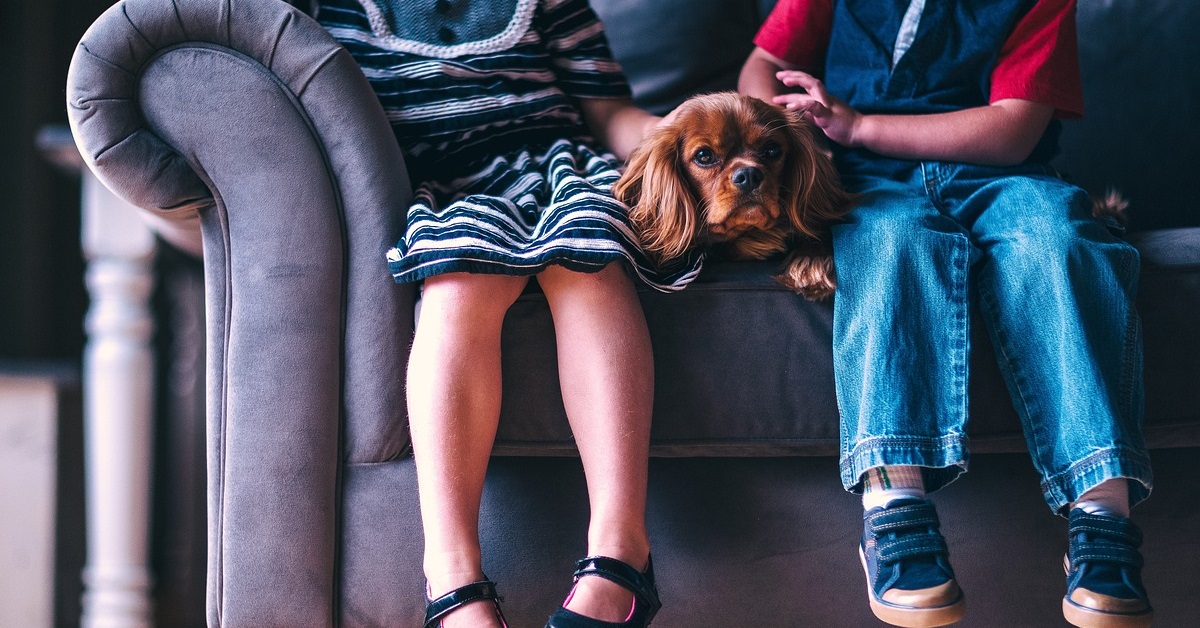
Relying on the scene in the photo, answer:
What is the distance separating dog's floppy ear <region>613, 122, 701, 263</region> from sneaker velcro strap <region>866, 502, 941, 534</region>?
0.37 meters

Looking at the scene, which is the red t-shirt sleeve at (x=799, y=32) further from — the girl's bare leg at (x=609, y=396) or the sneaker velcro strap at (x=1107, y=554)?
the sneaker velcro strap at (x=1107, y=554)

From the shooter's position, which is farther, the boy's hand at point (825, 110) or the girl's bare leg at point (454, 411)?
the boy's hand at point (825, 110)

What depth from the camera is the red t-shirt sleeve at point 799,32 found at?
1.30 metres

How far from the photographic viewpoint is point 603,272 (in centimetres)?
94

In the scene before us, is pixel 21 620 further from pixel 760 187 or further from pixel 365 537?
pixel 760 187

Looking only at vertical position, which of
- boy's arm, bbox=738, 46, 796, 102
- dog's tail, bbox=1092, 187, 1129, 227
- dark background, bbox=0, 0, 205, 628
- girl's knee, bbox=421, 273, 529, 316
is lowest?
dark background, bbox=0, 0, 205, 628

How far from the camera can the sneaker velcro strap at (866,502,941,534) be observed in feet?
2.78

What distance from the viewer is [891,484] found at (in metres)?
0.88

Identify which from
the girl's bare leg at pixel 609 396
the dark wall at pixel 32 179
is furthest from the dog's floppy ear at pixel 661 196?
the dark wall at pixel 32 179

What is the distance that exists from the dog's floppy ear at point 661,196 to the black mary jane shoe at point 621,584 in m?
0.36

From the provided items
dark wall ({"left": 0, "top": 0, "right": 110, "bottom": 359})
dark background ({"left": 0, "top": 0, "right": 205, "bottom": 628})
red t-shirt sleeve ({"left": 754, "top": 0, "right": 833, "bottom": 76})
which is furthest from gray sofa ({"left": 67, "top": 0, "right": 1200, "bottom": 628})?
dark wall ({"left": 0, "top": 0, "right": 110, "bottom": 359})

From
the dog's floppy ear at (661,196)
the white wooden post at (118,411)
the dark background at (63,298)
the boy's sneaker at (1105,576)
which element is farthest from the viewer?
the dark background at (63,298)

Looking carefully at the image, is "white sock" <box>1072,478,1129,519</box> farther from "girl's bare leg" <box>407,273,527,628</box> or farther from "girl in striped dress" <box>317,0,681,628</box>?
"girl's bare leg" <box>407,273,527,628</box>

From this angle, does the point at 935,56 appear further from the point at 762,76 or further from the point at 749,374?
the point at 749,374
